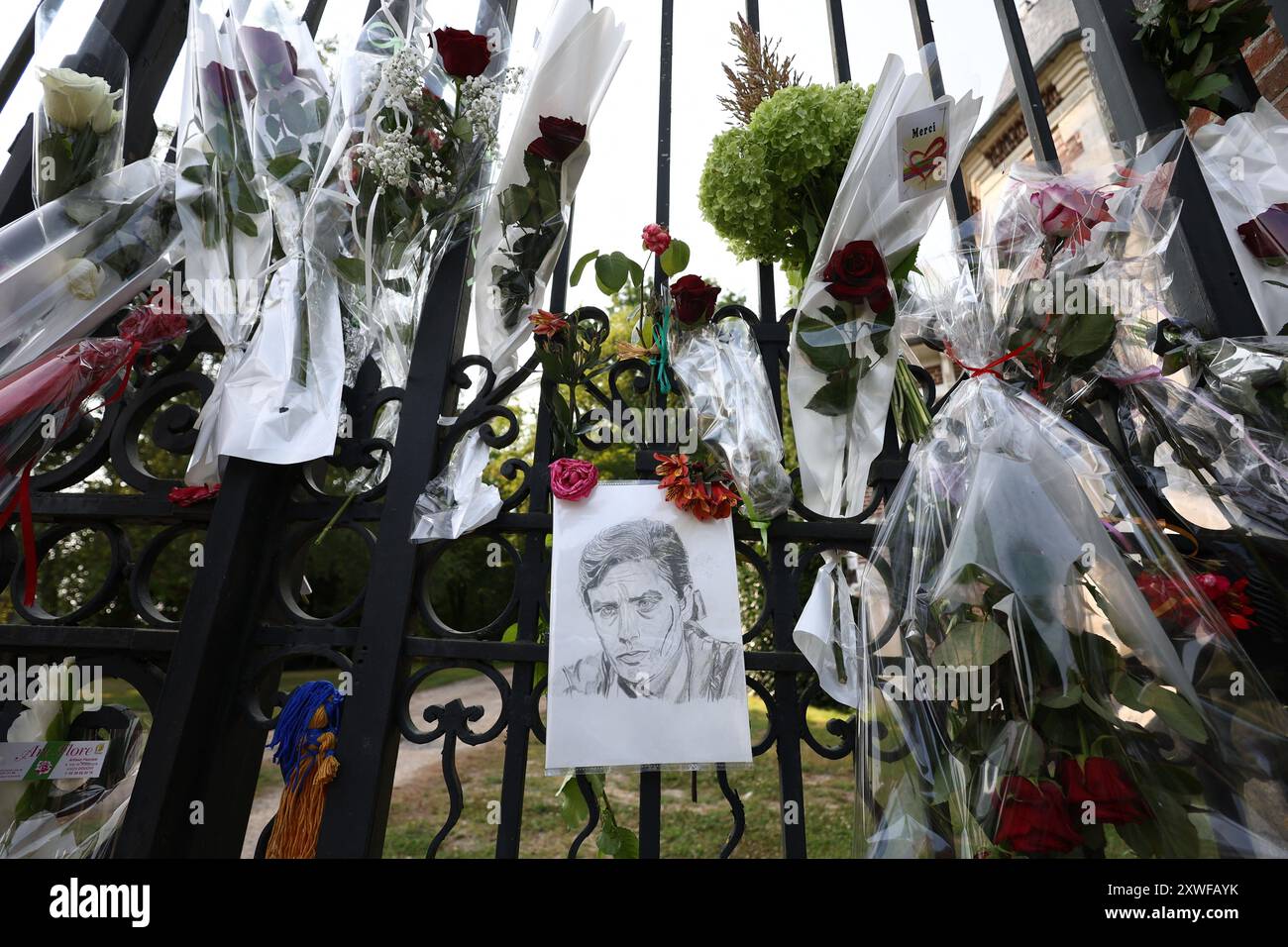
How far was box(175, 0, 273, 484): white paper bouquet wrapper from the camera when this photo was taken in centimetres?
170

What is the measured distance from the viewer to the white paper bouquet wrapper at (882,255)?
1.68 m

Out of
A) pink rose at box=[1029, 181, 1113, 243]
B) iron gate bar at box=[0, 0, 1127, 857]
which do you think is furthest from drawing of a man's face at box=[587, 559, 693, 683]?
pink rose at box=[1029, 181, 1113, 243]

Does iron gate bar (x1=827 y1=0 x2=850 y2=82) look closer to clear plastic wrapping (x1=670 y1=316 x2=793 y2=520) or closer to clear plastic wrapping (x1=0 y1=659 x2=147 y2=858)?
clear plastic wrapping (x1=670 y1=316 x2=793 y2=520)

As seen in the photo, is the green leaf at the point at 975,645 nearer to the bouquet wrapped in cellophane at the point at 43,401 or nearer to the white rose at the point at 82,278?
the bouquet wrapped in cellophane at the point at 43,401

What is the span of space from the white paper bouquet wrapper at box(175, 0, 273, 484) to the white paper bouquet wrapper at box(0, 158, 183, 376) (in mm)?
118

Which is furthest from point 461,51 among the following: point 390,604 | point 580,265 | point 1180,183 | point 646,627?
point 1180,183

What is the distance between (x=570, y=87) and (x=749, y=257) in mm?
640

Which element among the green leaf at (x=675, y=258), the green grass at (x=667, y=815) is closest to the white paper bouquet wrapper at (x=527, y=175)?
the green leaf at (x=675, y=258)

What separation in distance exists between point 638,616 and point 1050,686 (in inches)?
31.0

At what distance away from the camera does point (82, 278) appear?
1.71 m

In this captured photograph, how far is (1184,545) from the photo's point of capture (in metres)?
1.62

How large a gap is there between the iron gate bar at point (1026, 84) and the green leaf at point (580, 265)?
1212mm

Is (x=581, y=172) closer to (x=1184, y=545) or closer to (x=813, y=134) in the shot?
(x=813, y=134)
